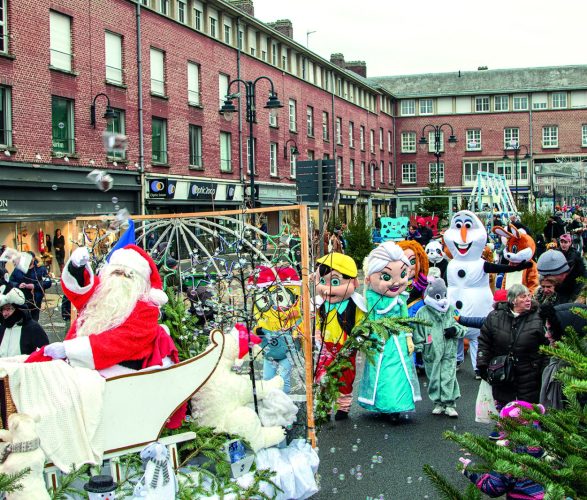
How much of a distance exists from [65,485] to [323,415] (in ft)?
7.41

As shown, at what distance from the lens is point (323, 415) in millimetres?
5594

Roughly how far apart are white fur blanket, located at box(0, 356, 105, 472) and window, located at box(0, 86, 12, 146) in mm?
18439

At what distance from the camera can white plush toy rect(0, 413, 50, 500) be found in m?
3.75

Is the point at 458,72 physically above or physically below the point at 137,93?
above

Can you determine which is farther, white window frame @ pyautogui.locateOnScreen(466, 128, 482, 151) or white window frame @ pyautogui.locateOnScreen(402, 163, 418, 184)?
white window frame @ pyautogui.locateOnScreen(402, 163, 418, 184)

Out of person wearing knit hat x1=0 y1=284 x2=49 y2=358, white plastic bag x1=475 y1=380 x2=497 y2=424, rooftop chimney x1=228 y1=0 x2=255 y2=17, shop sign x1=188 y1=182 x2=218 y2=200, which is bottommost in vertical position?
white plastic bag x1=475 y1=380 x2=497 y2=424

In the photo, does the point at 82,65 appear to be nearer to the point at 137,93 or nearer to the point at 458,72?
the point at 137,93

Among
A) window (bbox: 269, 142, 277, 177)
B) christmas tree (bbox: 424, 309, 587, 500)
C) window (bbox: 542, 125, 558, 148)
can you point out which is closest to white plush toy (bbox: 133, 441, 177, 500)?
christmas tree (bbox: 424, 309, 587, 500)

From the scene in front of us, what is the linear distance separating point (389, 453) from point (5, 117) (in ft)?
59.3

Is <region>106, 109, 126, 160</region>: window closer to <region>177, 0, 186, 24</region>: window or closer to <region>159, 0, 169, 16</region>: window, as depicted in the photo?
<region>159, 0, 169, 16</region>: window

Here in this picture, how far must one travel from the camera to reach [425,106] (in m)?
64.0

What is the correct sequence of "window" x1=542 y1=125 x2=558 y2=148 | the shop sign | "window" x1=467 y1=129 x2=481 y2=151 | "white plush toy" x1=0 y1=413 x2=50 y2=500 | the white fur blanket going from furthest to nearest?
"window" x1=467 y1=129 x2=481 y2=151 < "window" x1=542 y1=125 x2=558 y2=148 < the shop sign < the white fur blanket < "white plush toy" x1=0 y1=413 x2=50 y2=500

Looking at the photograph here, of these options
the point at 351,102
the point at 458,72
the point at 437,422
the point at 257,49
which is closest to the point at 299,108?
the point at 257,49

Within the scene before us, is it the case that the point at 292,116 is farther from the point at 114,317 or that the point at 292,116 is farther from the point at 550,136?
the point at 114,317
